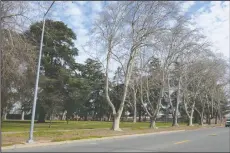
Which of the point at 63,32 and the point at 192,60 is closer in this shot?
the point at 192,60

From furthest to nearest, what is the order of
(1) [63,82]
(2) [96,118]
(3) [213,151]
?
(2) [96,118] → (1) [63,82] → (3) [213,151]

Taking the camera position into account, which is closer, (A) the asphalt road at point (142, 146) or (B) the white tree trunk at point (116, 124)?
(A) the asphalt road at point (142, 146)

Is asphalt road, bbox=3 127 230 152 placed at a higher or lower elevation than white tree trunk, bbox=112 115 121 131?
lower

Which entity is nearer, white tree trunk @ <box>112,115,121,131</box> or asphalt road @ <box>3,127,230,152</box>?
asphalt road @ <box>3,127,230,152</box>

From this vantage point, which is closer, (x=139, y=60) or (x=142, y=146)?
(x=142, y=146)

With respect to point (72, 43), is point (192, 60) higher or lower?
lower

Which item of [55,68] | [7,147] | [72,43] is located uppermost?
[72,43]

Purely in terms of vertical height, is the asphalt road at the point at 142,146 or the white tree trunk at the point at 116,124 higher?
the white tree trunk at the point at 116,124

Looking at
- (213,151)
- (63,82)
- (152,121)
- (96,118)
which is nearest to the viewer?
(213,151)

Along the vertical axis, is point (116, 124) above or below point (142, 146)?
above

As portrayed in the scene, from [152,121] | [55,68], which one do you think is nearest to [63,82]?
[55,68]

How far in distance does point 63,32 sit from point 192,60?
21.2m

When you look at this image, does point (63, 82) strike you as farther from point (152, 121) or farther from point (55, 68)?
point (152, 121)

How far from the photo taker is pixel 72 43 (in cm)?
5909
